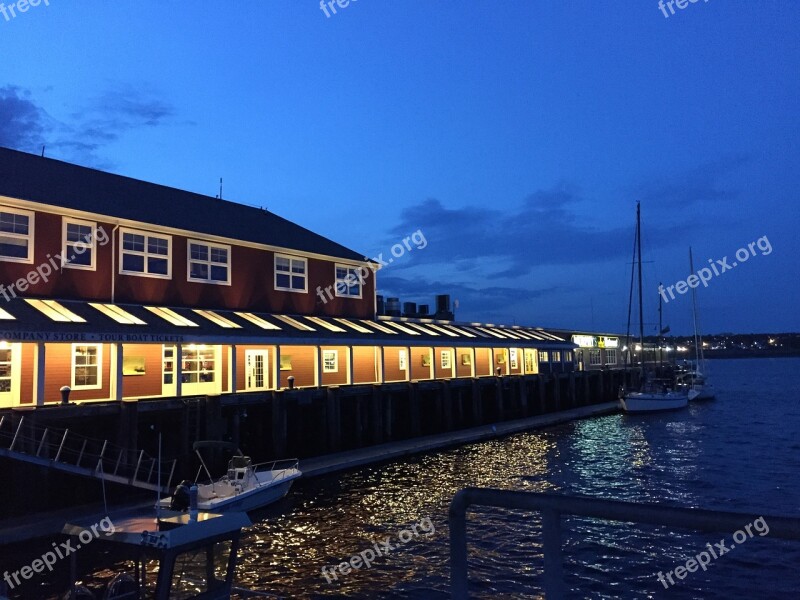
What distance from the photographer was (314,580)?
1427cm

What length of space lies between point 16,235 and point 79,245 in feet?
7.56

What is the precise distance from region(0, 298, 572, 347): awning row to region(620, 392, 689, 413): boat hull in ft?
57.0

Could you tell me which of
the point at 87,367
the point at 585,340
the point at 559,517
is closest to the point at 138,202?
the point at 87,367

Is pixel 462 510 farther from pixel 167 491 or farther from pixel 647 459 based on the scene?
pixel 647 459

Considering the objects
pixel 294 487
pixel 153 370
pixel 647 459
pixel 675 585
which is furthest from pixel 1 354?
pixel 647 459

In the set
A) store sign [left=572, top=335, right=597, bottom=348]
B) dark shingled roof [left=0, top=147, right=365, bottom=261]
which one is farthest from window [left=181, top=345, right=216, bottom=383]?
store sign [left=572, top=335, right=597, bottom=348]

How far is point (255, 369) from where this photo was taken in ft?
104

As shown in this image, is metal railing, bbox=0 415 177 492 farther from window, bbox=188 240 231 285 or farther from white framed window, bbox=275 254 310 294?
white framed window, bbox=275 254 310 294

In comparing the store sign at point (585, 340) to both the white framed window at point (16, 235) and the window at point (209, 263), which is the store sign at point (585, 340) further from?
the white framed window at point (16, 235)

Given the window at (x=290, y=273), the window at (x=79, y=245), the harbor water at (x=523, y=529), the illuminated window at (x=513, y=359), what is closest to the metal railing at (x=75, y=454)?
the harbor water at (x=523, y=529)

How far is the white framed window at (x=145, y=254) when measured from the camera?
26.9 meters

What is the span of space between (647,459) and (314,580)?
2207cm

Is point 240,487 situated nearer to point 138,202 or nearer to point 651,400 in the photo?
point 138,202

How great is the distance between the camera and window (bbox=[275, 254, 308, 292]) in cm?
3394
